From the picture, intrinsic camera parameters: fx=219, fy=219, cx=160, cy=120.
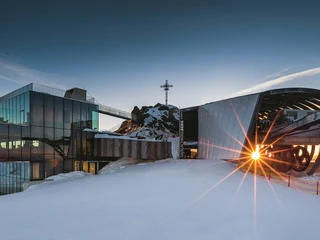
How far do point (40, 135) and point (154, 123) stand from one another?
5875 centimetres

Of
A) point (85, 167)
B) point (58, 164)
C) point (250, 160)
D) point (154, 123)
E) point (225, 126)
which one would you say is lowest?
point (85, 167)

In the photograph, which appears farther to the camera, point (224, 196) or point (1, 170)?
point (1, 170)

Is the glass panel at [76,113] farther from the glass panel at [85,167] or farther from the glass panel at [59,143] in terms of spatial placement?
the glass panel at [85,167]

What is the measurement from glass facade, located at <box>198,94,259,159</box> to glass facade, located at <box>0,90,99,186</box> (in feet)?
48.0

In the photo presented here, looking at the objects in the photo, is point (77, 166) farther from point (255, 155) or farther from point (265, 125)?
point (265, 125)

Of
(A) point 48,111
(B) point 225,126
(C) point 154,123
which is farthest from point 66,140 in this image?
(C) point 154,123

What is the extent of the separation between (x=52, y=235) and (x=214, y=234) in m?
4.72

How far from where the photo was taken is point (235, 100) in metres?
23.3

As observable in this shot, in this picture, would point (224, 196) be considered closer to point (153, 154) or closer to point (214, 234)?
point (214, 234)

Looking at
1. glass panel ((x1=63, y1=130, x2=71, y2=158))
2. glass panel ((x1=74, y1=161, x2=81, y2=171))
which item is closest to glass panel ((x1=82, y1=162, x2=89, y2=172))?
glass panel ((x1=74, y1=161, x2=81, y2=171))

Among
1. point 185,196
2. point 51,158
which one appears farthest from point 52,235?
point 51,158

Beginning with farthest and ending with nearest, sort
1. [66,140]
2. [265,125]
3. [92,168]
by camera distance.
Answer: [265,125] < [92,168] < [66,140]

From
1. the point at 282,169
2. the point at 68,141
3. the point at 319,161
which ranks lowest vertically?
the point at 282,169

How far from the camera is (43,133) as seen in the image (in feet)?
77.5
